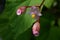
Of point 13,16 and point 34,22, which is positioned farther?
point 13,16

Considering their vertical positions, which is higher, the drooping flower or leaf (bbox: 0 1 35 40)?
the drooping flower

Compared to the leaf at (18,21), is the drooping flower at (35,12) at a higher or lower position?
higher

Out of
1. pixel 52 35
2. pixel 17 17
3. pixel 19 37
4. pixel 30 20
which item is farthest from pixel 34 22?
pixel 52 35

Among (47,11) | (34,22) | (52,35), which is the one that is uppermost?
(34,22)

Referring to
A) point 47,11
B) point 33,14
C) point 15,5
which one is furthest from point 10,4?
point 47,11

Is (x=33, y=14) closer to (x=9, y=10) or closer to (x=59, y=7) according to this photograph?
(x=9, y=10)

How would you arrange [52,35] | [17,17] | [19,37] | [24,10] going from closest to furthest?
[24,10] → [17,17] → [19,37] → [52,35]

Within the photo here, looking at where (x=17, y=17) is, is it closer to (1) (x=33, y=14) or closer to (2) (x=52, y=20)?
(1) (x=33, y=14)

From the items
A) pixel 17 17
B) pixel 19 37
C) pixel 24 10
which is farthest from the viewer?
pixel 19 37

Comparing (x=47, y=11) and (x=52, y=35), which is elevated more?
(x=47, y=11)
